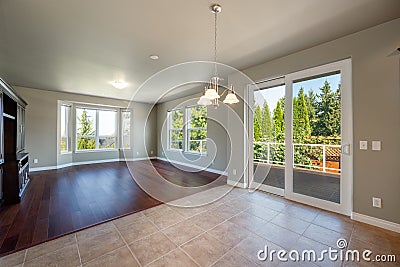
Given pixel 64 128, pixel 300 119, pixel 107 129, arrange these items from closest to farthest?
pixel 300 119
pixel 64 128
pixel 107 129

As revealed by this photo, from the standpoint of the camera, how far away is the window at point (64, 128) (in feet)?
19.5

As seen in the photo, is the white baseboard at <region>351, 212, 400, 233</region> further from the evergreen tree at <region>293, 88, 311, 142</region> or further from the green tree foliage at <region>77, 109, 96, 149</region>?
the green tree foliage at <region>77, 109, 96, 149</region>

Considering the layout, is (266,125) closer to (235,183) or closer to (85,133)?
(235,183)

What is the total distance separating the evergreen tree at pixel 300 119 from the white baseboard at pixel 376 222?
1.27 m

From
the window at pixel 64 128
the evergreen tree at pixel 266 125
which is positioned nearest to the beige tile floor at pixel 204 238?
the evergreen tree at pixel 266 125

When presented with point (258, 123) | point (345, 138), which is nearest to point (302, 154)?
point (345, 138)

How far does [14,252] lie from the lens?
1.72 m

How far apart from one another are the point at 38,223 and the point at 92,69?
2.94m

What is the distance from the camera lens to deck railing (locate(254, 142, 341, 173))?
281 centimetres

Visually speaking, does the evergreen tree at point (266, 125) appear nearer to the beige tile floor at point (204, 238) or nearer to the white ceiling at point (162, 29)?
the white ceiling at point (162, 29)

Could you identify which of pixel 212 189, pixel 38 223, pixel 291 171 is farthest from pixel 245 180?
pixel 38 223

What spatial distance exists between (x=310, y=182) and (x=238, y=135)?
1.64m

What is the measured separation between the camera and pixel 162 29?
2350mm

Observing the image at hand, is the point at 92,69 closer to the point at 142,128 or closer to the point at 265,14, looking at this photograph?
the point at 265,14
